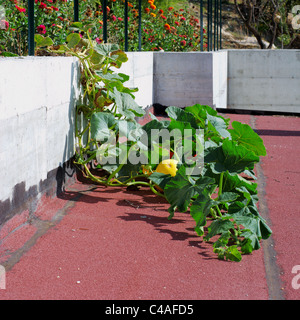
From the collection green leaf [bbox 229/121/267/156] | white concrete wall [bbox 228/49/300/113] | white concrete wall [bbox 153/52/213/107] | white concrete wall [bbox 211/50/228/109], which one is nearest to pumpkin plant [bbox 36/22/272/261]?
green leaf [bbox 229/121/267/156]

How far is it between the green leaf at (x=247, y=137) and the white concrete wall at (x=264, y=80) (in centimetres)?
655

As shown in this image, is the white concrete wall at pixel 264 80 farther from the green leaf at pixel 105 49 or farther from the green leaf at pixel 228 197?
the green leaf at pixel 228 197

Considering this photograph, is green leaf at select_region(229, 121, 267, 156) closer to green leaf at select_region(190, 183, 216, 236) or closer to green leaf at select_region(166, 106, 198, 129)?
green leaf at select_region(166, 106, 198, 129)

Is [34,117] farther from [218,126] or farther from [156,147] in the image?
[218,126]

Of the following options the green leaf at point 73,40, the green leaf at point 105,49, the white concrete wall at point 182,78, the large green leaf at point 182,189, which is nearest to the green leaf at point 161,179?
the large green leaf at point 182,189

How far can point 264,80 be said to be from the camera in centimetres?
1034

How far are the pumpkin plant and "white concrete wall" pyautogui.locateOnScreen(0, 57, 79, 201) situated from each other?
6.6 inches

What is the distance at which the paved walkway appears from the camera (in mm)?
2340

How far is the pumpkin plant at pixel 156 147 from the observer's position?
127 inches

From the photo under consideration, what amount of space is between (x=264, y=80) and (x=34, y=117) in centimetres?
785

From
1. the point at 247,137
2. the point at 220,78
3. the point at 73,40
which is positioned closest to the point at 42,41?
the point at 73,40

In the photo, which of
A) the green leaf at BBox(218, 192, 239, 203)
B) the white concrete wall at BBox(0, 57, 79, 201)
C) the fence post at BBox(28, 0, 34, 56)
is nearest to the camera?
the white concrete wall at BBox(0, 57, 79, 201)
